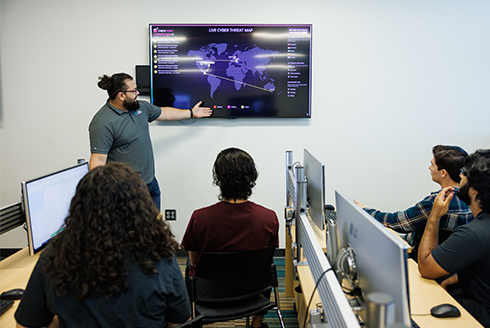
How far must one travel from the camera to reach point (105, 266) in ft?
3.48

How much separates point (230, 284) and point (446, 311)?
90 cm

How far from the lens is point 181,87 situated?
3.33 m

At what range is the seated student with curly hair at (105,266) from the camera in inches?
42.1

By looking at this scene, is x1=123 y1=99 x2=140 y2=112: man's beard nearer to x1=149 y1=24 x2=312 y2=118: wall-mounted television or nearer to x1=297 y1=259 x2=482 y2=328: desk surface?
x1=149 y1=24 x2=312 y2=118: wall-mounted television

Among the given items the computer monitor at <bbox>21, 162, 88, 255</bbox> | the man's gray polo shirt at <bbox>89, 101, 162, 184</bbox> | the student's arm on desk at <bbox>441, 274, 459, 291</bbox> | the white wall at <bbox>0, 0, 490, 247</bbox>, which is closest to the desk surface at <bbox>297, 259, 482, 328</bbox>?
the student's arm on desk at <bbox>441, 274, 459, 291</bbox>

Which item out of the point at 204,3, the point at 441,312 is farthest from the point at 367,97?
the point at 441,312

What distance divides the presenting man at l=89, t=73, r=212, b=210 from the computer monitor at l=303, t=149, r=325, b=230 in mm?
1317

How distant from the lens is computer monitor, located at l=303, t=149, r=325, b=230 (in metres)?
1.93

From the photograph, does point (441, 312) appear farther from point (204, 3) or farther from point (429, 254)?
point (204, 3)

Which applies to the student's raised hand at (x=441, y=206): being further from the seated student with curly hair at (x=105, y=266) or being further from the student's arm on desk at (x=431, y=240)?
the seated student with curly hair at (x=105, y=266)

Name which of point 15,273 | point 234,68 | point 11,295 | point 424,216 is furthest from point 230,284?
point 234,68

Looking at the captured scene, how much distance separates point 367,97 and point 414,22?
0.76m

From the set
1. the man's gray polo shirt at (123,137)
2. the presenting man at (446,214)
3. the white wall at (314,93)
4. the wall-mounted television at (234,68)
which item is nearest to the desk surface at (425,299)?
the presenting man at (446,214)

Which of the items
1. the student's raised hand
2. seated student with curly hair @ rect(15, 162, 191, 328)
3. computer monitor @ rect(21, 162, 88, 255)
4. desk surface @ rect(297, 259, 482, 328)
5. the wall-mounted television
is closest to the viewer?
seated student with curly hair @ rect(15, 162, 191, 328)
